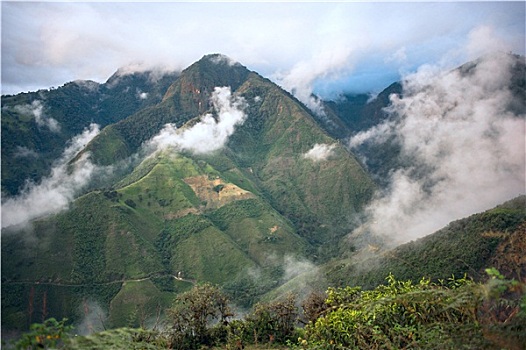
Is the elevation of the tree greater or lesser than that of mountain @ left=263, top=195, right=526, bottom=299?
greater

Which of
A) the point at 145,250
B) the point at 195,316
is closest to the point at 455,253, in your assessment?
the point at 195,316

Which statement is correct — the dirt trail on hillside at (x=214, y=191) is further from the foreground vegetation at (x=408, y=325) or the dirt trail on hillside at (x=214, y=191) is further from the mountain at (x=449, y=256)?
the foreground vegetation at (x=408, y=325)

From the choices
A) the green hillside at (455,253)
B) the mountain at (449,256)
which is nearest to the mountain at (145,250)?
the mountain at (449,256)

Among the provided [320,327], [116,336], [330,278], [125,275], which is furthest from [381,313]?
[125,275]

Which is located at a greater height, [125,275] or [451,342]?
[125,275]

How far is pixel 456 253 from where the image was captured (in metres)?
90.2

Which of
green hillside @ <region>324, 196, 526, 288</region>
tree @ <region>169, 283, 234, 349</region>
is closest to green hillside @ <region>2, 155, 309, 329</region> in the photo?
green hillside @ <region>324, 196, 526, 288</region>

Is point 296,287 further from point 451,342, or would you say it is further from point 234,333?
point 451,342

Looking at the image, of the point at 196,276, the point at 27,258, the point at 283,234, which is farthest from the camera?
the point at 283,234

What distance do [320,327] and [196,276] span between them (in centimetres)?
12287

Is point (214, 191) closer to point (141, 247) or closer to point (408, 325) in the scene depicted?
A: point (141, 247)

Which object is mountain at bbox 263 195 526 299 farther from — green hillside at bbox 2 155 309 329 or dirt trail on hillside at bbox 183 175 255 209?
dirt trail on hillside at bbox 183 175 255 209

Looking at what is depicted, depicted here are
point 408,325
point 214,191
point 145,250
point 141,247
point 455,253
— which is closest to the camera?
point 408,325

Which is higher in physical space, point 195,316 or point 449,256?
point 195,316
